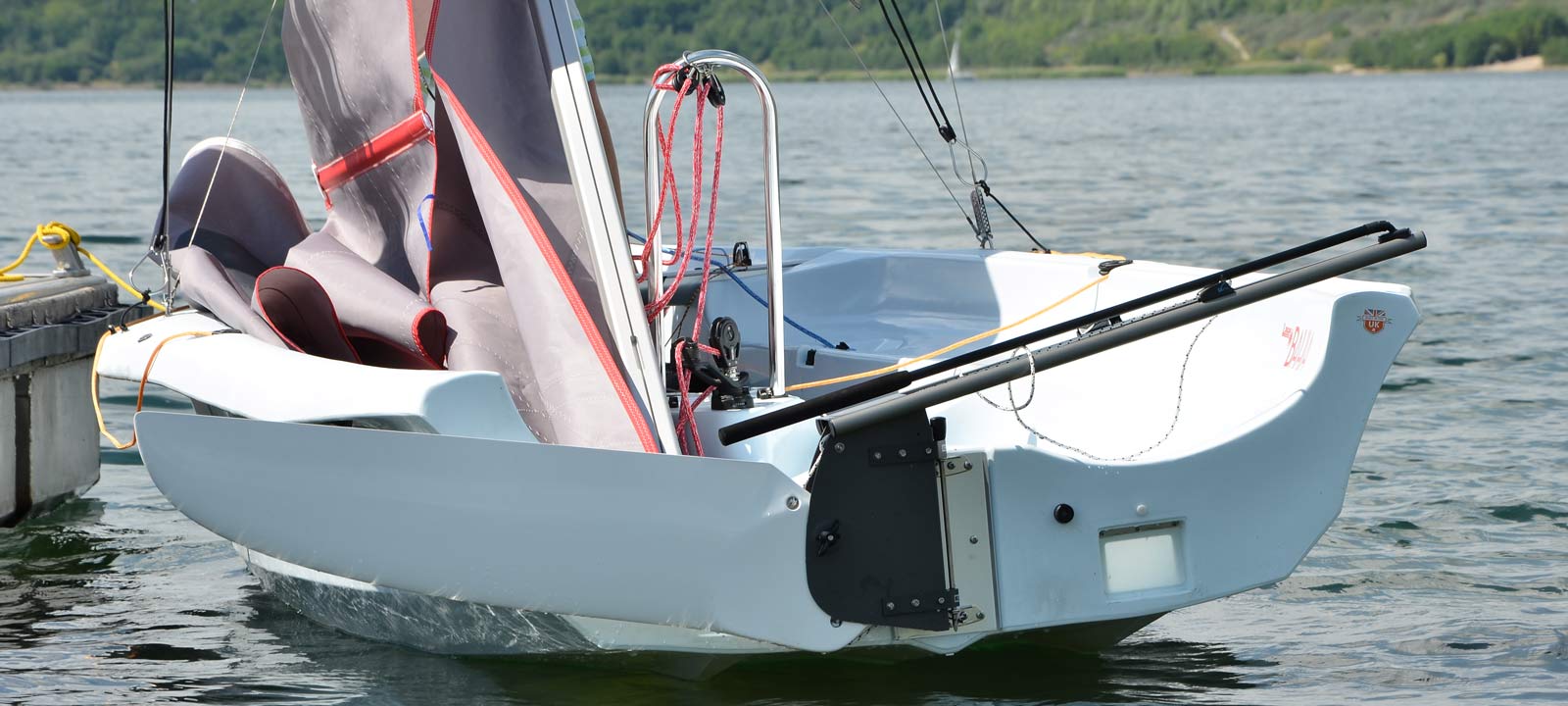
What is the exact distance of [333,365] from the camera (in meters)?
4.08

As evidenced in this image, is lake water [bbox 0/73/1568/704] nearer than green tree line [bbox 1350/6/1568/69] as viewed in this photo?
Yes

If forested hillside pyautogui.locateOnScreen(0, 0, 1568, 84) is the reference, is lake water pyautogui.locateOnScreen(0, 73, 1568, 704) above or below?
below

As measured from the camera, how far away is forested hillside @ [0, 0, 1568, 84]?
178 feet

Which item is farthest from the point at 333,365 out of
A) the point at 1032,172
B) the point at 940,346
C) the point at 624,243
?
the point at 1032,172

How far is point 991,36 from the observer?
10569 centimetres

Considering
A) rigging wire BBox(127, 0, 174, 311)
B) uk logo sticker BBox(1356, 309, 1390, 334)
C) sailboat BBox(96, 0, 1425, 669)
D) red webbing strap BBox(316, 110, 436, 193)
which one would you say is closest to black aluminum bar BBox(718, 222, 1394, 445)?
sailboat BBox(96, 0, 1425, 669)

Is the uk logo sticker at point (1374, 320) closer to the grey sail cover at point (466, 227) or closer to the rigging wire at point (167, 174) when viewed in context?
the grey sail cover at point (466, 227)

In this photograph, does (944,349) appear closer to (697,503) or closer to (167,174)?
(697,503)

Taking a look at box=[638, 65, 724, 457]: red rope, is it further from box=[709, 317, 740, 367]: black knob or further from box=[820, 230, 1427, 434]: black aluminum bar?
box=[820, 230, 1427, 434]: black aluminum bar

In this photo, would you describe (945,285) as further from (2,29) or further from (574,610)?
(2,29)

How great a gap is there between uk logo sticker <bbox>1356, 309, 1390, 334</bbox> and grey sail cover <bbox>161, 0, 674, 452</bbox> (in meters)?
1.69

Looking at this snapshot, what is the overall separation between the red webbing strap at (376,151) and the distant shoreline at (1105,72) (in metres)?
80.8

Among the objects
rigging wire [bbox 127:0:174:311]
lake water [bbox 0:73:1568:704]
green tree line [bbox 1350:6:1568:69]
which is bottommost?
lake water [bbox 0:73:1568:704]

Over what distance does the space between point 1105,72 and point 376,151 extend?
96716 millimetres
